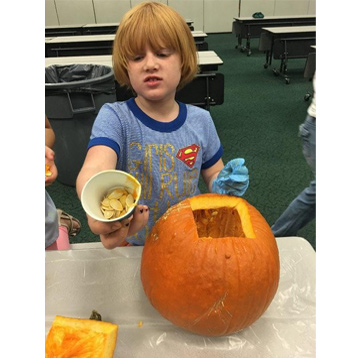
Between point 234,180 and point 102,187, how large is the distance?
278 millimetres

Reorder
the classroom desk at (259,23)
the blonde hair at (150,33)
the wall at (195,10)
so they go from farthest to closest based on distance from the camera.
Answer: the wall at (195,10) → the classroom desk at (259,23) → the blonde hair at (150,33)

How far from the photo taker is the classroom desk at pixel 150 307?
23.6 inches

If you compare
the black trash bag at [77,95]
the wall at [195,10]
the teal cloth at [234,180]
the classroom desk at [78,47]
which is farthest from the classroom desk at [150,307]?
the wall at [195,10]

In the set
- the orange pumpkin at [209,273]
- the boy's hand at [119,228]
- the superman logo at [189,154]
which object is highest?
the superman logo at [189,154]

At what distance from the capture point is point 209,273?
0.56 metres

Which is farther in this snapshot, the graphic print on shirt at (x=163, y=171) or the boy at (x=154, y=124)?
the graphic print on shirt at (x=163, y=171)

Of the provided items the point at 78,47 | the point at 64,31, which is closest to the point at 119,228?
the point at 78,47

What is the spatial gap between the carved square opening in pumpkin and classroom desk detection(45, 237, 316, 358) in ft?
0.62

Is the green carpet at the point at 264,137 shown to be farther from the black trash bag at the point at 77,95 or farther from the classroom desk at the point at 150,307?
the classroom desk at the point at 150,307

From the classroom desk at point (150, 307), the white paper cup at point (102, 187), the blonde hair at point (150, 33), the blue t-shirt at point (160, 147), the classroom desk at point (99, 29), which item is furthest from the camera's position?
the classroom desk at point (99, 29)

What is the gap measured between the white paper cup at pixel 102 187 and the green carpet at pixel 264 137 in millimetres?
1255

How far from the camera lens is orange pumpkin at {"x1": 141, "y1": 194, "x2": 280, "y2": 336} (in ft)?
1.83

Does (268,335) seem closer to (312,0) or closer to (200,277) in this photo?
(200,277)

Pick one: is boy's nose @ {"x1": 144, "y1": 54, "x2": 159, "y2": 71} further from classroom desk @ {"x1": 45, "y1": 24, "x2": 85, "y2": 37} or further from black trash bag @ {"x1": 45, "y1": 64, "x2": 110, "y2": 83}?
classroom desk @ {"x1": 45, "y1": 24, "x2": 85, "y2": 37}
